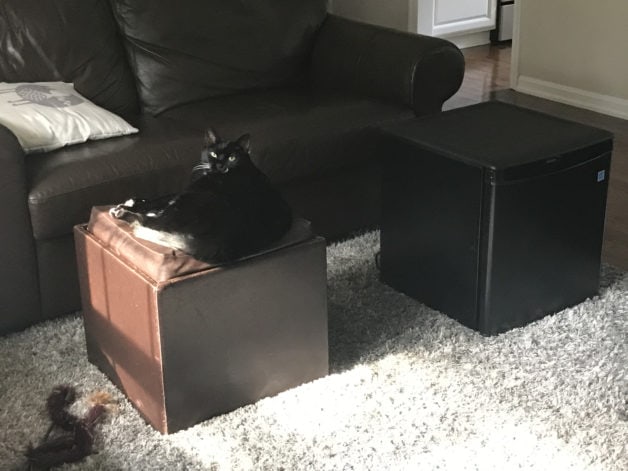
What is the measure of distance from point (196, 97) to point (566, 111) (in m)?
2.08

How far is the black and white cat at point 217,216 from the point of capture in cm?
194

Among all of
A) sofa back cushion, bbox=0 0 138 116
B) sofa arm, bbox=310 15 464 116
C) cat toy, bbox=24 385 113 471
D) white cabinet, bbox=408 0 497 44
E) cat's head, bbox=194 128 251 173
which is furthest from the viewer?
white cabinet, bbox=408 0 497 44

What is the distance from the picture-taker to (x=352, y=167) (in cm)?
295

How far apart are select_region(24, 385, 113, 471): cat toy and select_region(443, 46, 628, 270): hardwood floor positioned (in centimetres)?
162

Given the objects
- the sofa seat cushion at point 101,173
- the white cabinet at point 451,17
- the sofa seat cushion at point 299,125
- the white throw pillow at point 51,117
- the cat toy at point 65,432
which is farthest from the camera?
Answer: the white cabinet at point 451,17

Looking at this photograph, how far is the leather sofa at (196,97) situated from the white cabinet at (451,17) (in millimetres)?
1866

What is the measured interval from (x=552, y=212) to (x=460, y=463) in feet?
2.53

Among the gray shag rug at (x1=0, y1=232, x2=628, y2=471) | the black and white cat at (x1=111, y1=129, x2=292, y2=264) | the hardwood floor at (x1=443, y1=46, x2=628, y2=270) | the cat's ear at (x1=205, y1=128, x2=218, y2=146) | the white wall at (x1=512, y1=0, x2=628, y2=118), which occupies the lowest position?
the hardwood floor at (x1=443, y1=46, x2=628, y2=270)

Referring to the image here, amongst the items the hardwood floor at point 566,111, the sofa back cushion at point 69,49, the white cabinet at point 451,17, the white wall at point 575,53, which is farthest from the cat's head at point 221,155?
the white cabinet at point 451,17

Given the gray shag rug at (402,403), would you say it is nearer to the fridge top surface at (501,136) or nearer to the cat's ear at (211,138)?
the fridge top surface at (501,136)

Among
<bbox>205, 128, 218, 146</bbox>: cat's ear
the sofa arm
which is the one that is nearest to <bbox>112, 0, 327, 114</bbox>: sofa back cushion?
the sofa arm

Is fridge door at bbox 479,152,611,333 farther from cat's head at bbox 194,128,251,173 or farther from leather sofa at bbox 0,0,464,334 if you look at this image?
leather sofa at bbox 0,0,464,334

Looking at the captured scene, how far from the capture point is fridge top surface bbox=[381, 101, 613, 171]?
7.60 feet

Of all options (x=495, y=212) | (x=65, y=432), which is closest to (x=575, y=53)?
(x=495, y=212)
